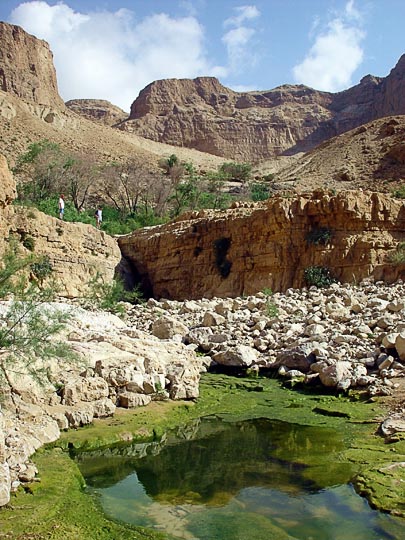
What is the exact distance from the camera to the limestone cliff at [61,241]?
64.5 ft

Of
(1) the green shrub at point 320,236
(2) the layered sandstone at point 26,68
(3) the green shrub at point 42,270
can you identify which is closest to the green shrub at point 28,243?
(3) the green shrub at point 42,270

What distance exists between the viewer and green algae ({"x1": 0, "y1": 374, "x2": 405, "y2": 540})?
14.2ft

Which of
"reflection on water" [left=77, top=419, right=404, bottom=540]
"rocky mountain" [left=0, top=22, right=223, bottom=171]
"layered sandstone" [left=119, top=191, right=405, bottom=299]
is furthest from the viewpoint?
"rocky mountain" [left=0, top=22, right=223, bottom=171]

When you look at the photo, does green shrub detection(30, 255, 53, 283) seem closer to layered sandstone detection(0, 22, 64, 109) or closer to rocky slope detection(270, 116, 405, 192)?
rocky slope detection(270, 116, 405, 192)

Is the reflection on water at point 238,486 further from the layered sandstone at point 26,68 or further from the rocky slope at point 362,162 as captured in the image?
the layered sandstone at point 26,68

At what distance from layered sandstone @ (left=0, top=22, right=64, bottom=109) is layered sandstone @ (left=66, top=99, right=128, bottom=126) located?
2869 centimetres

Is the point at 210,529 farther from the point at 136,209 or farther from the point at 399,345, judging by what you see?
the point at 136,209

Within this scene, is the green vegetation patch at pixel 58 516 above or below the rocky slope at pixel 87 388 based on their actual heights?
below

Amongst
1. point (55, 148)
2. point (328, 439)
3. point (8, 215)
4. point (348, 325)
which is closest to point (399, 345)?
point (348, 325)

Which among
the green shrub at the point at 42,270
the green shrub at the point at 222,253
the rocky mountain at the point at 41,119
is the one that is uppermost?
the rocky mountain at the point at 41,119

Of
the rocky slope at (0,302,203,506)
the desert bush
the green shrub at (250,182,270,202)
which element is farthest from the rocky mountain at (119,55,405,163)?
the rocky slope at (0,302,203,506)

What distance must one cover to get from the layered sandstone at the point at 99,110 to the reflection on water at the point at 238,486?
4353 inches

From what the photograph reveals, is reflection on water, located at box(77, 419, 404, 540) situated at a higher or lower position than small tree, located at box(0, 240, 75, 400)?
lower

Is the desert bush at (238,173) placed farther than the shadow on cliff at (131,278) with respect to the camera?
Yes
